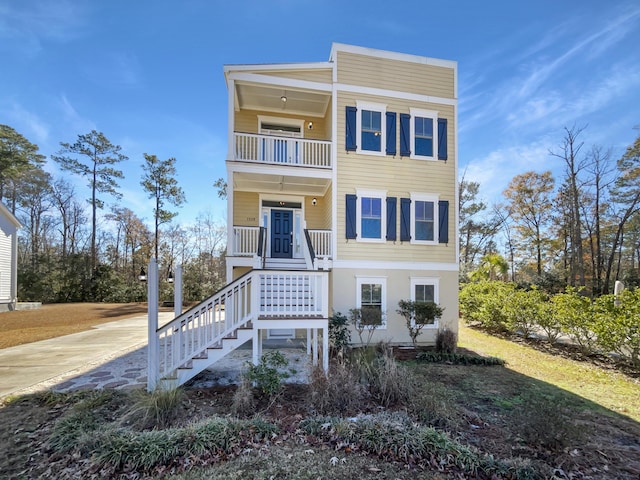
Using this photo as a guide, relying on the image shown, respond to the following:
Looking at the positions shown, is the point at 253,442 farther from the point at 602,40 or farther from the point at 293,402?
the point at 602,40

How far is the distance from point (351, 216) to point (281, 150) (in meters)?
3.22

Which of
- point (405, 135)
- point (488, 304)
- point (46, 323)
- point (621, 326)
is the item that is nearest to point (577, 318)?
point (621, 326)

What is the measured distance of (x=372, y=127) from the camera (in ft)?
34.3

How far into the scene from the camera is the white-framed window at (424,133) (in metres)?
10.7

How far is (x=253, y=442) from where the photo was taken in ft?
12.1

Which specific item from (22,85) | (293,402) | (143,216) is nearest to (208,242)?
(143,216)

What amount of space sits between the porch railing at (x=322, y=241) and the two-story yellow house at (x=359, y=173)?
3 cm

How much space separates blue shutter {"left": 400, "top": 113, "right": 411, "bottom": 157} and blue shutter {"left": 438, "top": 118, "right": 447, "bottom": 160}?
3.82 ft

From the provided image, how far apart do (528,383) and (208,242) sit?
29438 millimetres

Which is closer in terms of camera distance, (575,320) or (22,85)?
(575,320)

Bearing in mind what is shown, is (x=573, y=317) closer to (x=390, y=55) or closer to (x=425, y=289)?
(x=425, y=289)

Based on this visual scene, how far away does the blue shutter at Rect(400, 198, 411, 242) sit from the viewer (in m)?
10.4

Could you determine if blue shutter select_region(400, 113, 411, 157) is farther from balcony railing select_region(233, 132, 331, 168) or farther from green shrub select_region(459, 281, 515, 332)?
green shrub select_region(459, 281, 515, 332)

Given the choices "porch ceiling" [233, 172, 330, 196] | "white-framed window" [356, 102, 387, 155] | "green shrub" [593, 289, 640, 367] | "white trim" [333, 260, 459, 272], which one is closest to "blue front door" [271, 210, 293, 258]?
"porch ceiling" [233, 172, 330, 196]
